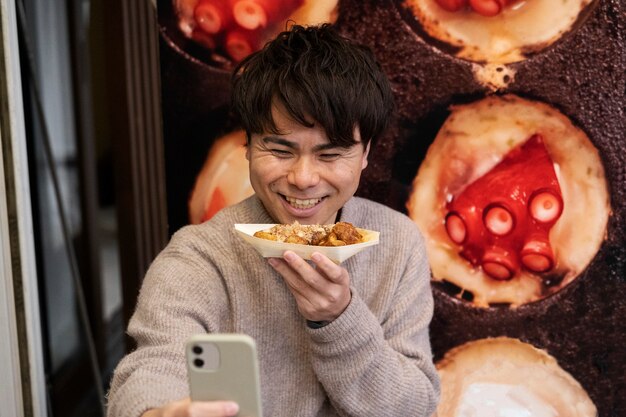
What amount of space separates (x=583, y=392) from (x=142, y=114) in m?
1.51

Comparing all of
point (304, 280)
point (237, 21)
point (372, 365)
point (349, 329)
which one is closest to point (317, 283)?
point (304, 280)

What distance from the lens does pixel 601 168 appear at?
1654 mm

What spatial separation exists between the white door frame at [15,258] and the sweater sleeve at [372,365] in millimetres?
854

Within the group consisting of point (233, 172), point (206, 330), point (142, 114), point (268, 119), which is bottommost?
point (206, 330)

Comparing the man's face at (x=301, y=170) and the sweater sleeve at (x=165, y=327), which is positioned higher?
the man's face at (x=301, y=170)

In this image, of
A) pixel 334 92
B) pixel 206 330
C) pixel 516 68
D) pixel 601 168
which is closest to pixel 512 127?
pixel 516 68

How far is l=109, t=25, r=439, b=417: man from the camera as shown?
118 cm

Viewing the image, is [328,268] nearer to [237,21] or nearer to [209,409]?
[209,409]

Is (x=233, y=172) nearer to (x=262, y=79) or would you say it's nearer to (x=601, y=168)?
(x=262, y=79)

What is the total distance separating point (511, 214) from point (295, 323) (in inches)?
28.4

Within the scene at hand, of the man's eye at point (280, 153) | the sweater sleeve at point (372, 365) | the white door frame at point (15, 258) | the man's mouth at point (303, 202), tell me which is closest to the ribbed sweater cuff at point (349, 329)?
the sweater sleeve at point (372, 365)

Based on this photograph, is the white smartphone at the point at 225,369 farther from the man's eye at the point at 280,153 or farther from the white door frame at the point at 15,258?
the white door frame at the point at 15,258

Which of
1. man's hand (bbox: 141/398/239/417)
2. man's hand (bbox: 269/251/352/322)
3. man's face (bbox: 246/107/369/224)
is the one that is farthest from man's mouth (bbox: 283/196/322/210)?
man's hand (bbox: 141/398/239/417)

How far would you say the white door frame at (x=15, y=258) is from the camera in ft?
5.06
